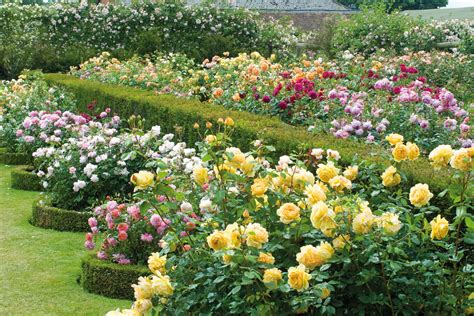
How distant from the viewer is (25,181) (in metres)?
9.00

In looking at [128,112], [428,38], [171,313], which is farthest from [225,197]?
[428,38]

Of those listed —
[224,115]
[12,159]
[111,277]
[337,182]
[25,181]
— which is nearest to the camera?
[337,182]

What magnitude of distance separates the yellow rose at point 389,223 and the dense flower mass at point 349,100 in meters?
3.40

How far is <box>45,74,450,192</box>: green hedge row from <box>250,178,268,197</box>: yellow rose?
0.50m

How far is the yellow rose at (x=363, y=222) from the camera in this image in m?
3.13

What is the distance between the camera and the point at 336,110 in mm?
7840

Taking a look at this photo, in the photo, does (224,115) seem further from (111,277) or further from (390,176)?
(390,176)

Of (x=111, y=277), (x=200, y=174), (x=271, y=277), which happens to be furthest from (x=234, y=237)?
(x=111, y=277)

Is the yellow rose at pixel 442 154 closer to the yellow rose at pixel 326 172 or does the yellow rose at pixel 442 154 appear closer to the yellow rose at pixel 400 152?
the yellow rose at pixel 400 152

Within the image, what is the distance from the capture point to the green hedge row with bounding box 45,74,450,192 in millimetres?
4703

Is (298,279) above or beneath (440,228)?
beneath

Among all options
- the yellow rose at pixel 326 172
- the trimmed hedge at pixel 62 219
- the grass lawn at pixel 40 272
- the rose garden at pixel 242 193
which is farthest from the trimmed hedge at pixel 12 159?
the yellow rose at pixel 326 172

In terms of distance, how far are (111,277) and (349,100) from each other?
3.64 metres

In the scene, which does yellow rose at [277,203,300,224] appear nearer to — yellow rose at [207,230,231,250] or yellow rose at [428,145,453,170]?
yellow rose at [207,230,231,250]
